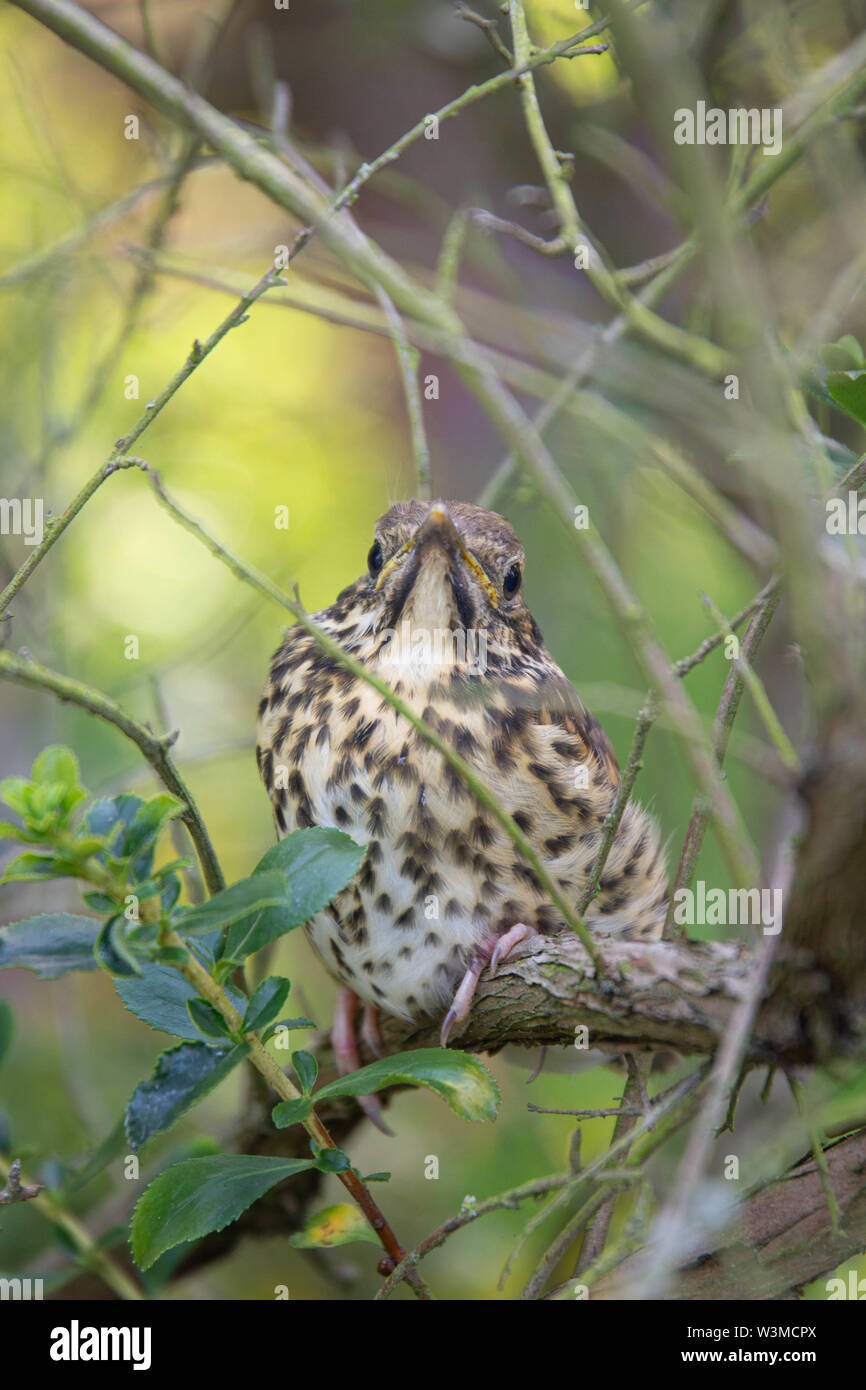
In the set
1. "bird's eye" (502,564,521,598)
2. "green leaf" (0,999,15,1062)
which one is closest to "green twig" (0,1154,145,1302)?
"green leaf" (0,999,15,1062)

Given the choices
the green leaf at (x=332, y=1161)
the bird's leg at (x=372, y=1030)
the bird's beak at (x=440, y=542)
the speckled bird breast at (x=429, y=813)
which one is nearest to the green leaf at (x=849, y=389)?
the bird's beak at (x=440, y=542)

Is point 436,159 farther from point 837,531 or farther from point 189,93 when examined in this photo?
point 837,531

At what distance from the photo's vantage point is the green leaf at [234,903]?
1.14 m

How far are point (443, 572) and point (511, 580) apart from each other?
0.64 feet

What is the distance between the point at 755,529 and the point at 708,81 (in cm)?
111

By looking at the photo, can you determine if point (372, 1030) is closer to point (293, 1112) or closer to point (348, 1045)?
point (348, 1045)

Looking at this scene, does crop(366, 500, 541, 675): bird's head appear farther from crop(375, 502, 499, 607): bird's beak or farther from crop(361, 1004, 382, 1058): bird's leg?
crop(361, 1004, 382, 1058): bird's leg

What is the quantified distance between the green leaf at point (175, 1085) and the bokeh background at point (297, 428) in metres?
1.12

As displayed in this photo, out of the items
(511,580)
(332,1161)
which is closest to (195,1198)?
(332,1161)

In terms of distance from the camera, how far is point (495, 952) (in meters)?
1.85

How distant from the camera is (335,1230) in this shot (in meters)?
1.59

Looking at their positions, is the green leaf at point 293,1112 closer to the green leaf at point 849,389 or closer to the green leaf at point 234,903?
the green leaf at point 234,903

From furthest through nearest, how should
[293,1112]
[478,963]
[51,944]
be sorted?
[478,963] < [293,1112] < [51,944]
